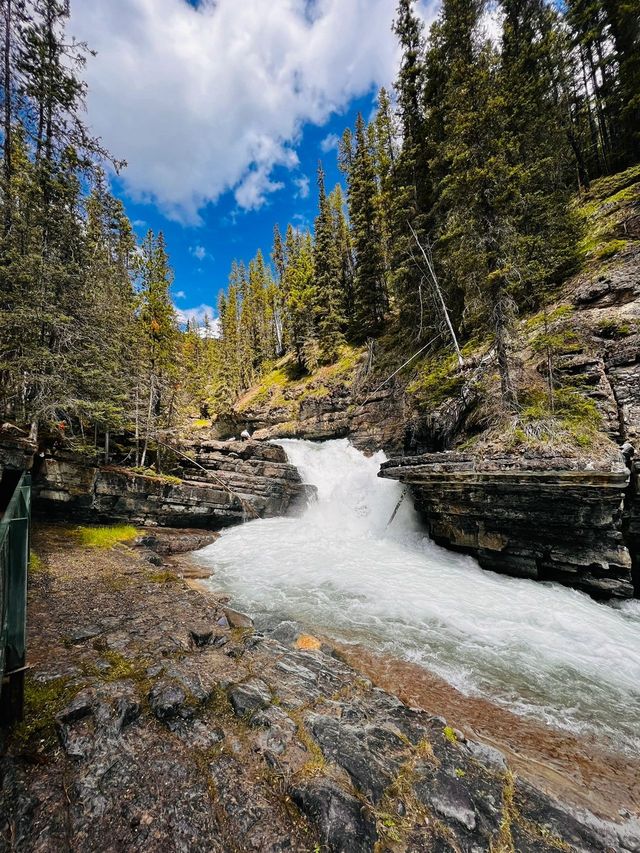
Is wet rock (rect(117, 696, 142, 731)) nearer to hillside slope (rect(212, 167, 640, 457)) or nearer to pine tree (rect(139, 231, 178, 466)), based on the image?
hillside slope (rect(212, 167, 640, 457))

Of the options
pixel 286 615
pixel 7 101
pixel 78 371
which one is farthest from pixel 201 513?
pixel 7 101

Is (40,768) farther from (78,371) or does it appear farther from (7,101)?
(7,101)

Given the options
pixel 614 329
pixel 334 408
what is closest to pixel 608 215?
pixel 614 329

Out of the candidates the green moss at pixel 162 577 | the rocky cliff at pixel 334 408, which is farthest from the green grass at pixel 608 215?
the green moss at pixel 162 577

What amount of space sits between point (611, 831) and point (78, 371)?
13.6m

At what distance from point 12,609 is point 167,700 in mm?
1813

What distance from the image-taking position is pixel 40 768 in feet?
8.15

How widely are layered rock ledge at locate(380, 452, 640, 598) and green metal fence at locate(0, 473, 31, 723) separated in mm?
9904

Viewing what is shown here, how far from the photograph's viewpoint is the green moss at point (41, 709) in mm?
2729

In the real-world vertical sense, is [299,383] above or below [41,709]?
above

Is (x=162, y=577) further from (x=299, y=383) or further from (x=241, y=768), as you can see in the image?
(x=299, y=383)

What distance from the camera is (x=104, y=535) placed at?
11594mm

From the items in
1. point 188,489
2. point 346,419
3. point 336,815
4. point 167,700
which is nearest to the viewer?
point 336,815

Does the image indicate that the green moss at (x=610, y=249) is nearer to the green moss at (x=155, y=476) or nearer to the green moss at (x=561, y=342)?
the green moss at (x=561, y=342)
